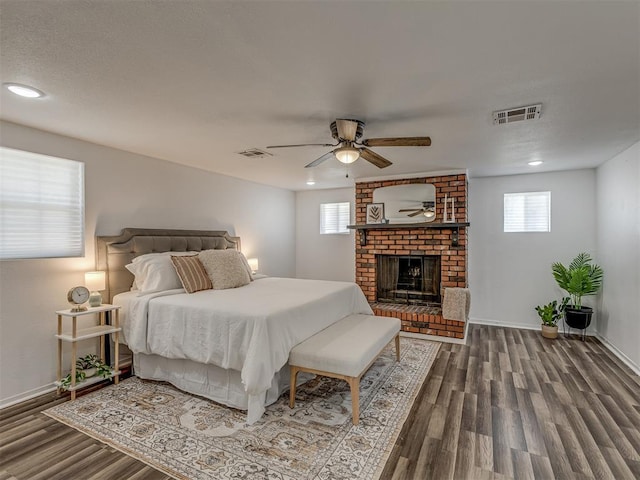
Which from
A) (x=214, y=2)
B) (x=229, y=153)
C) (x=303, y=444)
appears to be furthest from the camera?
(x=229, y=153)

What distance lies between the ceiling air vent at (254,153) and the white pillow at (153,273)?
1.48 meters

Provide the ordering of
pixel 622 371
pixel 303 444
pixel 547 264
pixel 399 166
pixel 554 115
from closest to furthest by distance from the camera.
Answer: pixel 303 444 < pixel 554 115 < pixel 622 371 < pixel 399 166 < pixel 547 264

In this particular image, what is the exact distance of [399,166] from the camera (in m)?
4.64

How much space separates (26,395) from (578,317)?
20.7 ft

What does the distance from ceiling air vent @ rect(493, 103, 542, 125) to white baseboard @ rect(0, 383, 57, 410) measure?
4587 mm

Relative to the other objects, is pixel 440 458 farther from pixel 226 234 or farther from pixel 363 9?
pixel 226 234

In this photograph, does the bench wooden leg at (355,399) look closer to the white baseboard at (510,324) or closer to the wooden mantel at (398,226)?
the wooden mantel at (398,226)

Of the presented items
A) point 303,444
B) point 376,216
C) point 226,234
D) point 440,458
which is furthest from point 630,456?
point 226,234

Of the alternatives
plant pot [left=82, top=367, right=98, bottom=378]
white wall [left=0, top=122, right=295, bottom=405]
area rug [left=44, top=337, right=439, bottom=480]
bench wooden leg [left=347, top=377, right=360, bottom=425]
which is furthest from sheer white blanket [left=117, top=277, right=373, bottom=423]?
white wall [left=0, top=122, right=295, bottom=405]

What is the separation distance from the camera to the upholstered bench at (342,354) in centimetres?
252

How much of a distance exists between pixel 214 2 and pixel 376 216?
14.3ft

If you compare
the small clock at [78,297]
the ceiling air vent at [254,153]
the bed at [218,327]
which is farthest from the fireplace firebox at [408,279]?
the small clock at [78,297]

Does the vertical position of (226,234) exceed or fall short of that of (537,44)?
it falls short

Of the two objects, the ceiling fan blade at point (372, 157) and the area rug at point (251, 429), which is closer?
the area rug at point (251, 429)
